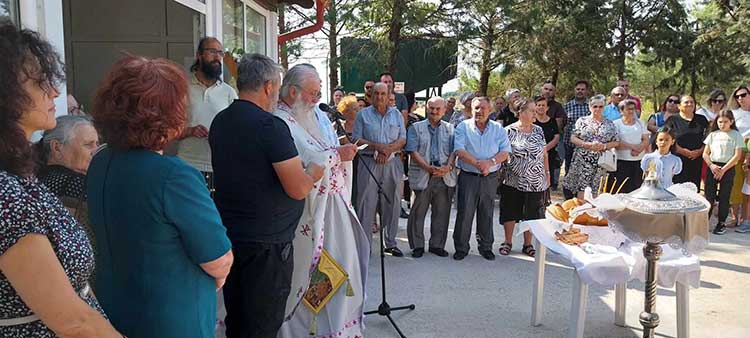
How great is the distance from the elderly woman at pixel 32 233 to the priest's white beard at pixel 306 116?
5.40 ft

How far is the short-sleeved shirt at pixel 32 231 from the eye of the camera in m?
1.09

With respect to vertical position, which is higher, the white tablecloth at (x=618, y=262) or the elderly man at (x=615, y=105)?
the elderly man at (x=615, y=105)

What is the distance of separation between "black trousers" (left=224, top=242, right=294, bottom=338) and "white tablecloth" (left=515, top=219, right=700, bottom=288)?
1563 mm

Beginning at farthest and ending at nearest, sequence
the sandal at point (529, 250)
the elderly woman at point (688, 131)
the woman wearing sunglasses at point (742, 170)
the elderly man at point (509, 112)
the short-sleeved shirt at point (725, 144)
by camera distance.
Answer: the elderly man at point (509, 112) → the elderly woman at point (688, 131) → the woman wearing sunglasses at point (742, 170) → the short-sleeved shirt at point (725, 144) → the sandal at point (529, 250)

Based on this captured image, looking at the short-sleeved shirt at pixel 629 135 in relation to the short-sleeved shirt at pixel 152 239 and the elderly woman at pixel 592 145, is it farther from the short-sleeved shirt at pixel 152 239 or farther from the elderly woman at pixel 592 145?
the short-sleeved shirt at pixel 152 239

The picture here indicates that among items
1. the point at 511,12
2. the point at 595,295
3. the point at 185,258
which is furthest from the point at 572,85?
the point at 185,258

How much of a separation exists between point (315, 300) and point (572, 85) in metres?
13.2

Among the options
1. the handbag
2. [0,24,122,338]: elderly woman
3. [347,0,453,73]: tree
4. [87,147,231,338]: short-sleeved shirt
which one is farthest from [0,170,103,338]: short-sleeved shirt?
[347,0,453,73]: tree

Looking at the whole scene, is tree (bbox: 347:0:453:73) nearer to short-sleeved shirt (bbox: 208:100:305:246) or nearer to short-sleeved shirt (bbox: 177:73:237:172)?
short-sleeved shirt (bbox: 177:73:237:172)

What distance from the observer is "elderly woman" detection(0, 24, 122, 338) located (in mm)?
1104

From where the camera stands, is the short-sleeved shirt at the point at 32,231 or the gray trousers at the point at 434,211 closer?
the short-sleeved shirt at the point at 32,231

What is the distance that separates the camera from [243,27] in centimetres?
545

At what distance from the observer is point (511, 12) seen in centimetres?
1314

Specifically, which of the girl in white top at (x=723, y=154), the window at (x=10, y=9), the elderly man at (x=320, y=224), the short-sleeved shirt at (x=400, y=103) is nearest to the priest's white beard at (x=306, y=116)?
the elderly man at (x=320, y=224)
